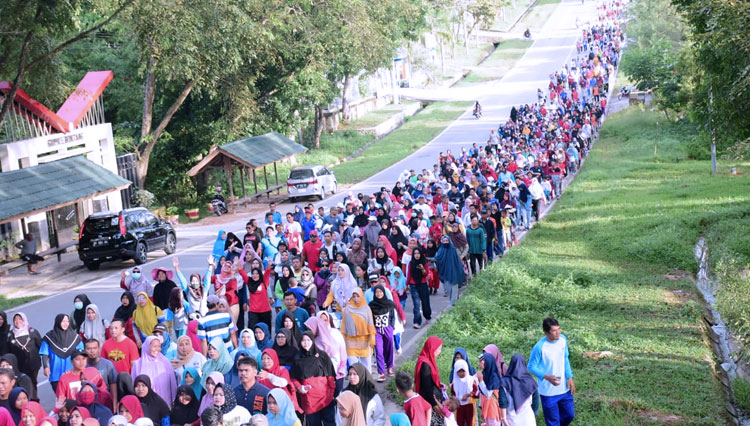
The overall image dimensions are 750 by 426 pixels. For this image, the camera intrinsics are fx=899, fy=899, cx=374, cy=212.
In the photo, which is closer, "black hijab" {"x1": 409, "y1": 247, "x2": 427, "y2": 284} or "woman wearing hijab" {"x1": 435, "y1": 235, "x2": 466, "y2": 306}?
"black hijab" {"x1": 409, "y1": 247, "x2": 427, "y2": 284}

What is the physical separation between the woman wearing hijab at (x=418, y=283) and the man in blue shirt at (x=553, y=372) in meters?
5.73

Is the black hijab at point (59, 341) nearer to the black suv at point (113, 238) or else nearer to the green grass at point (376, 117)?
the black suv at point (113, 238)

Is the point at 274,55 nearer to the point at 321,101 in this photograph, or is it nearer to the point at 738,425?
the point at 321,101

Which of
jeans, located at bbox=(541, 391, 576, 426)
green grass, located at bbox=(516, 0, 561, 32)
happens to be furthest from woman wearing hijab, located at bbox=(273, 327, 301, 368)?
green grass, located at bbox=(516, 0, 561, 32)

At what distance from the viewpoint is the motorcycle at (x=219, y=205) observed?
36281 millimetres

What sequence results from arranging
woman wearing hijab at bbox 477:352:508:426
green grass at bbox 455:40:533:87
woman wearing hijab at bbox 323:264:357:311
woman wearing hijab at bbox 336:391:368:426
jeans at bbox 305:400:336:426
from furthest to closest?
green grass at bbox 455:40:533:87 → woman wearing hijab at bbox 323:264:357:311 → jeans at bbox 305:400:336:426 → woman wearing hijab at bbox 477:352:508:426 → woman wearing hijab at bbox 336:391:368:426

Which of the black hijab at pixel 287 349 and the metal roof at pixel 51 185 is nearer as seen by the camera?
the black hijab at pixel 287 349

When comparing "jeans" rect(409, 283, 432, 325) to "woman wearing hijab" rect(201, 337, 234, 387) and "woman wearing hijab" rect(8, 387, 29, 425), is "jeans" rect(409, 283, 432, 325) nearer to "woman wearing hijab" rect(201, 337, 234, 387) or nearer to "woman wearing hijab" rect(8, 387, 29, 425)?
"woman wearing hijab" rect(201, 337, 234, 387)

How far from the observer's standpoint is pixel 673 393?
1191 centimetres

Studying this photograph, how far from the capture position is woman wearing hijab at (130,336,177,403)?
10141 mm

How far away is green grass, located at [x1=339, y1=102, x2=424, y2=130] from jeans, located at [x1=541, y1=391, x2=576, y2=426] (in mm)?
48888

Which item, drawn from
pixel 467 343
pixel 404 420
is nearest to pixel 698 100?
pixel 467 343

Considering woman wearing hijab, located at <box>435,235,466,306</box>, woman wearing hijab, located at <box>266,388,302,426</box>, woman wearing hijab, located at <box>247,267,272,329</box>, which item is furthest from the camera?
woman wearing hijab, located at <box>435,235,466,306</box>

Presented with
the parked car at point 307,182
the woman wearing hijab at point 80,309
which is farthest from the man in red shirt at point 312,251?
the parked car at point 307,182
